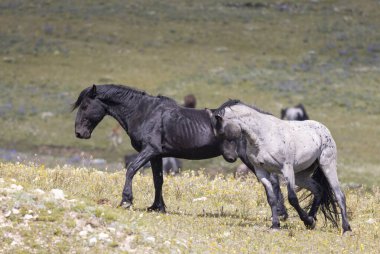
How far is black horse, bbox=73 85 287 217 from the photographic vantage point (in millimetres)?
13406

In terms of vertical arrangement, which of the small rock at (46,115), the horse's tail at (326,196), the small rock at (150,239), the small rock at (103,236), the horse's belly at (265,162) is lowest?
the small rock at (46,115)

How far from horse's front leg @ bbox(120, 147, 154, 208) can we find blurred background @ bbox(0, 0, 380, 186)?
18.6m

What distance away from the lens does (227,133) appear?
12.6 m

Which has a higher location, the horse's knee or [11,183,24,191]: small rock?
[11,183,24,191]: small rock

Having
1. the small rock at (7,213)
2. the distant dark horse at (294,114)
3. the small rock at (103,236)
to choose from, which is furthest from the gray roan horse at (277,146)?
the distant dark horse at (294,114)

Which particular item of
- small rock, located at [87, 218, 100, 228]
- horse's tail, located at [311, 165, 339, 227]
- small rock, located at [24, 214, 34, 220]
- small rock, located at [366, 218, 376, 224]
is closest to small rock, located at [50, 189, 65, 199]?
small rock, located at [24, 214, 34, 220]

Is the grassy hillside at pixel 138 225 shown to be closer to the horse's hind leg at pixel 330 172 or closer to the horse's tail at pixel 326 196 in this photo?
the horse's tail at pixel 326 196

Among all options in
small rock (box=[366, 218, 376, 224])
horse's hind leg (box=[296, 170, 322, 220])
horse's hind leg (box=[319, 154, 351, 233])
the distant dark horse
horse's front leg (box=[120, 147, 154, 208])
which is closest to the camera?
horse's front leg (box=[120, 147, 154, 208])

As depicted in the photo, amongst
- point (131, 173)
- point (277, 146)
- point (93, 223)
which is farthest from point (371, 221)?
point (93, 223)

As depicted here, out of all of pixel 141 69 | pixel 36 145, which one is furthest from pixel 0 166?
pixel 141 69

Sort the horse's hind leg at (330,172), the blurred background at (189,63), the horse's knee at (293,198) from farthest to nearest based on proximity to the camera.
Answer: the blurred background at (189,63)
the horse's hind leg at (330,172)
the horse's knee at (293,198)

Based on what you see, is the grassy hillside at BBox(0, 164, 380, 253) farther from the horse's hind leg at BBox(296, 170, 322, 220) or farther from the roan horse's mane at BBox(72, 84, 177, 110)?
the roan horse's mane at BBox(72, 84, 177, 110)

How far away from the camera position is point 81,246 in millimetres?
10062

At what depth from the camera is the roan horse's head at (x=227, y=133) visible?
41.4 feet
